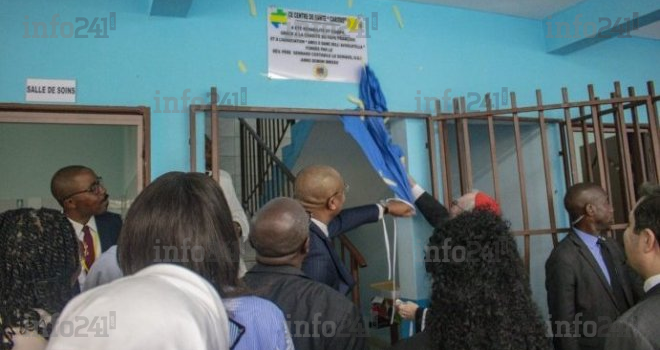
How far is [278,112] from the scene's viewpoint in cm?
270

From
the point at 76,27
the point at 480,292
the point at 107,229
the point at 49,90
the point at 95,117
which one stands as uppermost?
the point at 76,27

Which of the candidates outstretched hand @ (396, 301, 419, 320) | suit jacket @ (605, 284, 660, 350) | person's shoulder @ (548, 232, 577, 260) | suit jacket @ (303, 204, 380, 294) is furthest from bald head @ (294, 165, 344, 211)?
suit jacket @ (605, 284, 660, 350)

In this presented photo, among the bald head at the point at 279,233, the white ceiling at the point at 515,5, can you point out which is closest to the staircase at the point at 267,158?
the white ceiling at the point at 515,5

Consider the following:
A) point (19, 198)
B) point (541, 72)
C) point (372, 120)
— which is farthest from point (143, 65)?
point (541, 72)

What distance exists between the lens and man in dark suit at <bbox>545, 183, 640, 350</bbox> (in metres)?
2.15

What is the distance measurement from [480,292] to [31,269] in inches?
40.1

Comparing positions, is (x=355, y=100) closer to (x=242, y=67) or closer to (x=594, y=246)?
(x=242, y=67)

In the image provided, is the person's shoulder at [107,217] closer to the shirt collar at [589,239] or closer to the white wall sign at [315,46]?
the white wall sign at [315,46]

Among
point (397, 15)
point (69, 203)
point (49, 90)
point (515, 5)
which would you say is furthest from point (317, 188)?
point (515, 5)

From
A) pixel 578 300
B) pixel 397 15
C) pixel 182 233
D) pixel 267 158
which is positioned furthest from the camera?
pixel 267 158

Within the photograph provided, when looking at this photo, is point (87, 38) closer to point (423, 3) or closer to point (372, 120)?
point (372, 120)

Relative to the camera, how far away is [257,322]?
98 cm

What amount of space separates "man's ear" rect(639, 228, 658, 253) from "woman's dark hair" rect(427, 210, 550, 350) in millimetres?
398

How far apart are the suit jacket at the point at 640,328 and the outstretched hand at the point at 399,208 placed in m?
1.52
